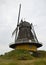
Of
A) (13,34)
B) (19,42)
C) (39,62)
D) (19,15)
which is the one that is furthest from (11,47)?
(39,62)

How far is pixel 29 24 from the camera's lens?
160 feet

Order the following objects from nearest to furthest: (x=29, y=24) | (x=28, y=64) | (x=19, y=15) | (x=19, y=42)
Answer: (x=28, y=64) → (x=19, y=42) → (x=29, y=24) → (x=19, y=15)

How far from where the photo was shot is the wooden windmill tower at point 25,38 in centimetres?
4474

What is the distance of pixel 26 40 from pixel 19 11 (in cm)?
1399

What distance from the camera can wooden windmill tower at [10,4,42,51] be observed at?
44741 mm

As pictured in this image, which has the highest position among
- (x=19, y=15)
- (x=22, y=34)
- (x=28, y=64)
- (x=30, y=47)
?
(x=19, y=15)

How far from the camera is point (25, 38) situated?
45.5m

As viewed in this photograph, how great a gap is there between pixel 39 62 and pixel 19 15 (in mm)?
26673

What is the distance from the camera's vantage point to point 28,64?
29.8 m

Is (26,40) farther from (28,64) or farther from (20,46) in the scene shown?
(28,64)

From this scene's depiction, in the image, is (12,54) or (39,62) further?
(12,54)

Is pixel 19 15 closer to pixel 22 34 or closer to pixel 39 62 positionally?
pixel 22 34

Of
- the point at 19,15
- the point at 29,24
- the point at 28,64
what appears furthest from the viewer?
the point at 19,15

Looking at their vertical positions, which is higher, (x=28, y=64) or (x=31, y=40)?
(x=31, y=40)
